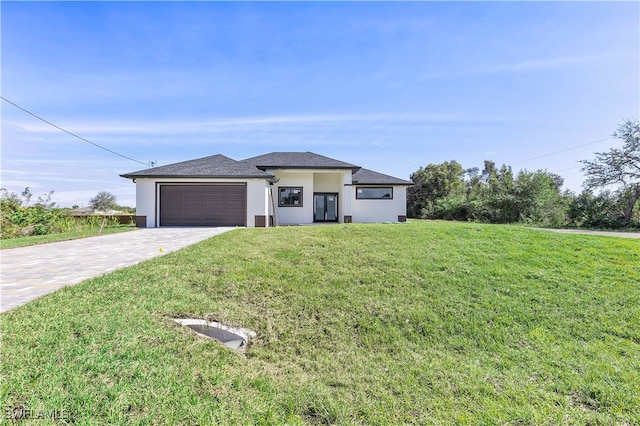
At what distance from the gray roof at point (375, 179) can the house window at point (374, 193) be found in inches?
16.2

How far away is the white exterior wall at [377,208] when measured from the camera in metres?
18.2

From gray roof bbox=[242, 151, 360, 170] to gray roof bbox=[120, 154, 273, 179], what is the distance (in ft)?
3.88

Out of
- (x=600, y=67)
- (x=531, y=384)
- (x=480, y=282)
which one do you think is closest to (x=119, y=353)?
(x=531, y=384)

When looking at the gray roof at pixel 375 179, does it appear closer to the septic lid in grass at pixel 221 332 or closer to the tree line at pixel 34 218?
the tree line at pixel 34 218

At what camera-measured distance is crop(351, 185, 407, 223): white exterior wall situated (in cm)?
1825

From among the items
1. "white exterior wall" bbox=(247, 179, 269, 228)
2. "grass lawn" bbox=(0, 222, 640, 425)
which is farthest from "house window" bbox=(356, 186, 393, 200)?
"grass lawn" bbox=(0, 222, 640, 425)

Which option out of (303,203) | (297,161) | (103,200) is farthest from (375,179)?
(103,200)

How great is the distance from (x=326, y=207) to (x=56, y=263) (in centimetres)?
1395

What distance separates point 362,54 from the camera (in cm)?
1101

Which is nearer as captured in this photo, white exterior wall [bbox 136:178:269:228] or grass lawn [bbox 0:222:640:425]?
grass lawn [bbox 0:222:640:425]

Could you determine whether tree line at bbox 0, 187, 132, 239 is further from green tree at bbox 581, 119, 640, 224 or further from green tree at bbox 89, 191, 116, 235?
green tree at bbox 581, 119, 640, 224

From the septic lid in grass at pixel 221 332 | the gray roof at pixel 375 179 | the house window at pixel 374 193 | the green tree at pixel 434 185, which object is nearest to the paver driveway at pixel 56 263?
the septic lid in grass at pixel 221 332

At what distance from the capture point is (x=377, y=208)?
1834 centimetres

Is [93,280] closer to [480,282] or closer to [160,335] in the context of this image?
[160,335]
